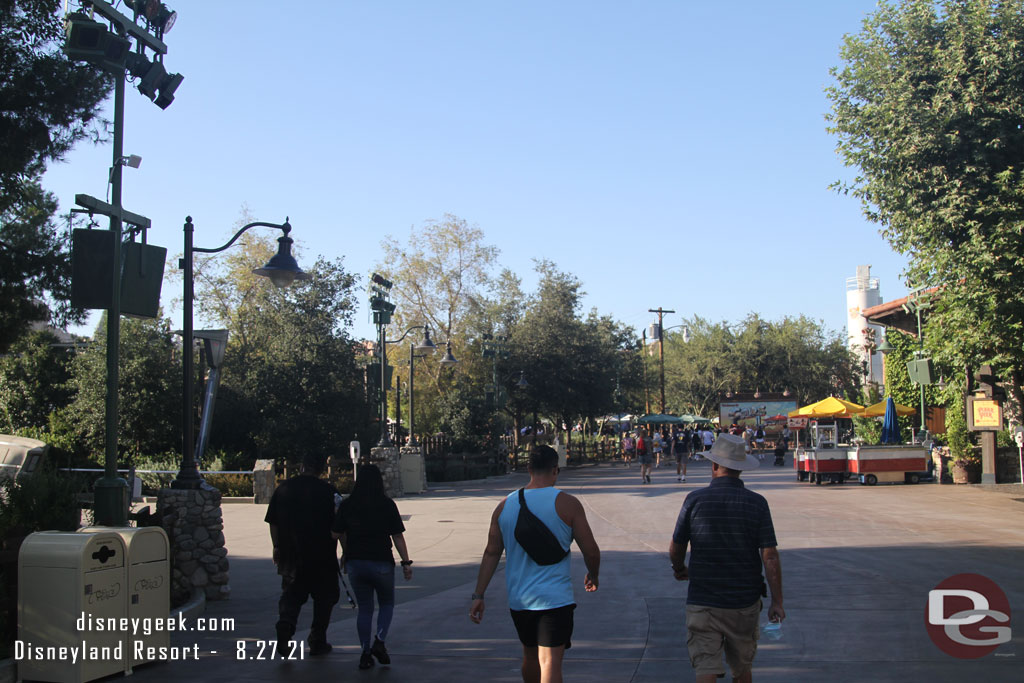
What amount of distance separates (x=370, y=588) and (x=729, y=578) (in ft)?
10.5

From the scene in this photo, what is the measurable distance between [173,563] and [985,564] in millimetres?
9971

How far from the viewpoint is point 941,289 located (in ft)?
65.4

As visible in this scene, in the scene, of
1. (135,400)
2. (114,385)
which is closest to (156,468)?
(135,400)

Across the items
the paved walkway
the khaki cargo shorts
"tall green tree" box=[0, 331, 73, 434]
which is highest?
"tall green tree" box=[0, 331, 73, 434]

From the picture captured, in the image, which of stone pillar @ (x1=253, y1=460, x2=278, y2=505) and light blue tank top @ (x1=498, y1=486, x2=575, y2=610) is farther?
stone pillar @ (x1=253, y1=460, x2=278, y2=505)

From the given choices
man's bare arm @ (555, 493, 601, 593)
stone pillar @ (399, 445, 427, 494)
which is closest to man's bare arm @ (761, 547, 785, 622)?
man's bare arm @ (555, 493, 601, 593)

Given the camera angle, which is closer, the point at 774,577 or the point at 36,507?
the point at 774,577

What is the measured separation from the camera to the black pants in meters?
6.89

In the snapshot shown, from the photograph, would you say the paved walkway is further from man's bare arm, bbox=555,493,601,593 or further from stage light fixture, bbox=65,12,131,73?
stage light fixture, bbox=65,12,131,73

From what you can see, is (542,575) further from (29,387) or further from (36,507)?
(29,387)

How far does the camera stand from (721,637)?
4832 mm

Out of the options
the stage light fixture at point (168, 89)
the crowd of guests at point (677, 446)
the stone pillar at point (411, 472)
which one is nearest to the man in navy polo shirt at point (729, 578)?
the stage light fixture at point (168, 89)

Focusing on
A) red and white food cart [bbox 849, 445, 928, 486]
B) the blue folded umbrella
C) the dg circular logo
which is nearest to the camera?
the dg circular logo

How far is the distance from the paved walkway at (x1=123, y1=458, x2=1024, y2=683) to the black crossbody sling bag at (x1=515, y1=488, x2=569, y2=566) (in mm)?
1946
